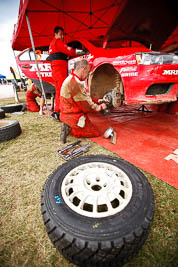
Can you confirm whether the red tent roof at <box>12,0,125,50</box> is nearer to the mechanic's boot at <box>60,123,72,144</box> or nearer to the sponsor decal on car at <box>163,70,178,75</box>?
the sponsor decal on car at <box>163,70,178,75</box>

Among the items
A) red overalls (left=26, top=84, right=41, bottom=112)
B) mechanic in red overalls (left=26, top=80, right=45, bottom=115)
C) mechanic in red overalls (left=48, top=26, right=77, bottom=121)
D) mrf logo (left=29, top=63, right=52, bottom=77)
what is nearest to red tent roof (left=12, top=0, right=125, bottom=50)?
mechanic in red overalls (left=48, top=26, right=77, bottom=121)

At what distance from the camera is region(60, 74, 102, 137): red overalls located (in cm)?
192

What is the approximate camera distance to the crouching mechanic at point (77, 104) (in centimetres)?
189

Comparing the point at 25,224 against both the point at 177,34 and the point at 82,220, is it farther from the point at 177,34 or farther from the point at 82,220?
the point at 177,34

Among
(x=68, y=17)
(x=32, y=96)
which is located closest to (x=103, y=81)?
(x=32, y=96)

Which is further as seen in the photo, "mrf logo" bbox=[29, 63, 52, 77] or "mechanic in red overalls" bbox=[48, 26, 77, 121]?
"mrf logo" bbox=[29, 63, 52, 77]

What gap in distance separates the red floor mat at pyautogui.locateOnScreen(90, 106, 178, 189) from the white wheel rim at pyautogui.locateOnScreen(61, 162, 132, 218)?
56 cm

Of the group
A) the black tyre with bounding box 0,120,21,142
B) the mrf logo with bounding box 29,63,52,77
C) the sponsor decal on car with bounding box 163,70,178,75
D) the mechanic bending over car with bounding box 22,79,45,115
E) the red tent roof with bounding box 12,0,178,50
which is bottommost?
the black tyre with bounding box 0,120,21,142

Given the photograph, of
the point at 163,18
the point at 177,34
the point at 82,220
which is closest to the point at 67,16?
the point at 163,18

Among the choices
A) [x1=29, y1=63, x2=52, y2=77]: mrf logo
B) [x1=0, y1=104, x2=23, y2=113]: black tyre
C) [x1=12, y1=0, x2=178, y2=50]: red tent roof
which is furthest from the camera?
[x1=0, y1=104, x2=23, y2=113]: black tyre

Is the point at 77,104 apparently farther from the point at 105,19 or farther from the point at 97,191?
the point at 105,19

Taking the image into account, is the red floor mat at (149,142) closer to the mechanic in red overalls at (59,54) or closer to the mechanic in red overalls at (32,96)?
the mechanic in red overalls at (59,54)

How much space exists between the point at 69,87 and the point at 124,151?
1.26 m

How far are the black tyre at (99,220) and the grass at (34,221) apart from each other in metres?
0.16
